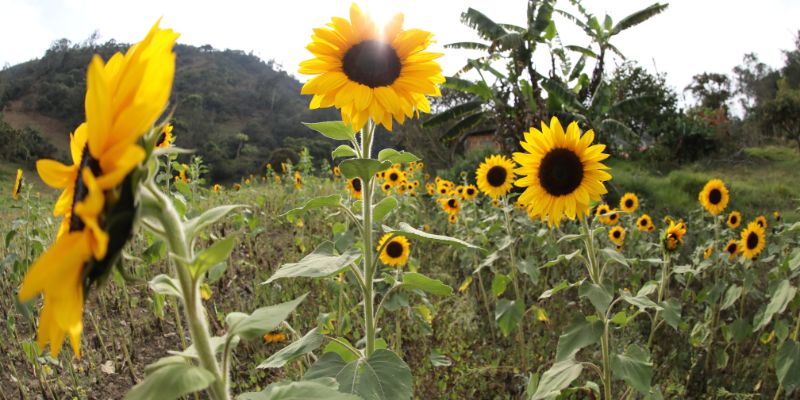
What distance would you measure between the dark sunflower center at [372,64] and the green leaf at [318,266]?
1.70ft

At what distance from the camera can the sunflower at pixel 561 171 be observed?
1.99 metres

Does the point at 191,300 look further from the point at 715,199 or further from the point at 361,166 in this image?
the point at 715,199

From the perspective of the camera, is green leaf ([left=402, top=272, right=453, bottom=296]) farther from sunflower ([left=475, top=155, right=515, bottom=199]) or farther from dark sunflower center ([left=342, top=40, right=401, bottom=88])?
sunflower ([left=475, top=155, right=515, bottom=199])

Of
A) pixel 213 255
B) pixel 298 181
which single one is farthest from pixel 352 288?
pixel 298 181

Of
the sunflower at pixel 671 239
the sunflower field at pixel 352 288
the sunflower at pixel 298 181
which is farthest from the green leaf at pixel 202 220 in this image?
the sunflower at pixel 298 181

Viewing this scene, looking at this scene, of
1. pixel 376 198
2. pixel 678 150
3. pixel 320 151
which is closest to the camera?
pixel 376 198

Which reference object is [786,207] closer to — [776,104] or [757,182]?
[757,182]

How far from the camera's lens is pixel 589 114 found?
1150cm

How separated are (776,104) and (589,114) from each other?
1071 centimetres

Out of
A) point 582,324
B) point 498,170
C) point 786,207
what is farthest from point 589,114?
point 582,324

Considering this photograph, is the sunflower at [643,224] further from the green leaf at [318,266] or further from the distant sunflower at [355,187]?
the green leaf at [318,266]

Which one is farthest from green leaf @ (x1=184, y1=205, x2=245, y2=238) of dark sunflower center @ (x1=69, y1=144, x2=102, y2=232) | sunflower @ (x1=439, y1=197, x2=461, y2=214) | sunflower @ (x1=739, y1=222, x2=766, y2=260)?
sunflower @ (x1=439, y1=197, x2=461, y2=214)

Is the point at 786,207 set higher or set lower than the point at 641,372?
lower

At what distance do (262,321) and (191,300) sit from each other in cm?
10
